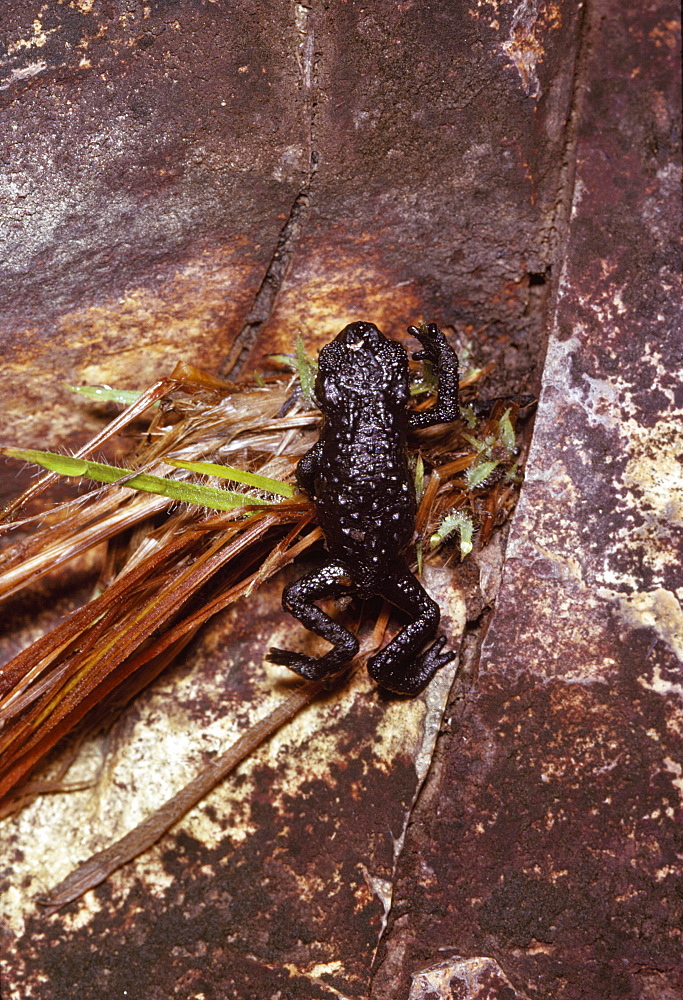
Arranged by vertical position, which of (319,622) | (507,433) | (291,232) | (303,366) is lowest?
(319,622)

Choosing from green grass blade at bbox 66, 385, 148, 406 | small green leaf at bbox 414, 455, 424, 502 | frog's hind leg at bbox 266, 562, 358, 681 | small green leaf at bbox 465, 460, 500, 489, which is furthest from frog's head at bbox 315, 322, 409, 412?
green grass blade at bbox 66, 385, 148, 406

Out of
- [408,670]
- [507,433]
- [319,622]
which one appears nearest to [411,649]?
[408,670]

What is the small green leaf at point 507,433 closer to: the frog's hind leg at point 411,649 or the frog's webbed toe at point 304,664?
the frog's hind leg at point 411,649

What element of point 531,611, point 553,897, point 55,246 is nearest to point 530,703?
point 531,611

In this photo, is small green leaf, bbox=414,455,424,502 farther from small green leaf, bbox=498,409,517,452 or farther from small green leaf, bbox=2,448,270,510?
small green leaf, bbox=2,448,270,510

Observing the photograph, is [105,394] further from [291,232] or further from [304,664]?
[304,664]

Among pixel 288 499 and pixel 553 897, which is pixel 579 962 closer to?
pixel 553 897
